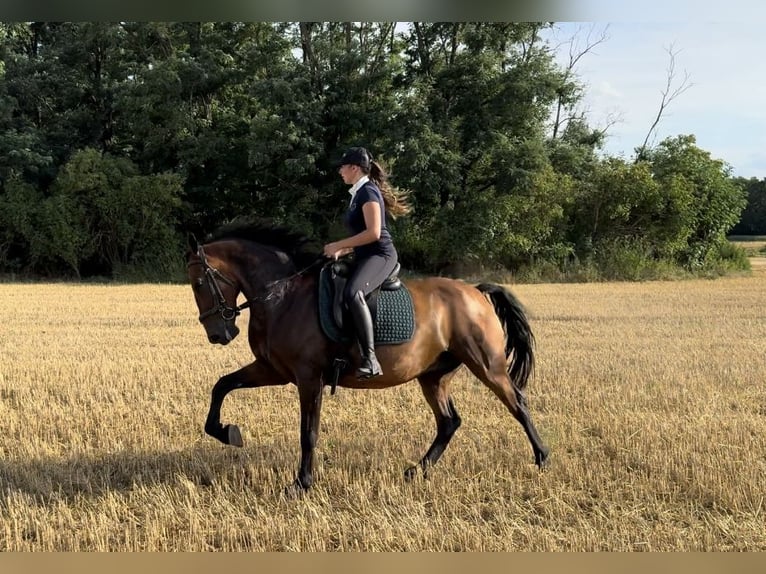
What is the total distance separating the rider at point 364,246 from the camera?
4.72 m

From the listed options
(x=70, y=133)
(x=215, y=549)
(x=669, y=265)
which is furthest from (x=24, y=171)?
(x=215, y=549)

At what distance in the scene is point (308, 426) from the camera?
4.86m

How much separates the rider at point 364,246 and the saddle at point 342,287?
6 centimetres

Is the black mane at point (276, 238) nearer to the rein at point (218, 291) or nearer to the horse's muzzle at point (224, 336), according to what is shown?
the rein at point (218, 291)

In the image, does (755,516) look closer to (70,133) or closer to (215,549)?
(215,549)

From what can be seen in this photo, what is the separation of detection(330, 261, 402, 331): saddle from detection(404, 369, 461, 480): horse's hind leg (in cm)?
86

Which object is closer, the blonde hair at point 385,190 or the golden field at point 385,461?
the golden field at point 385,461

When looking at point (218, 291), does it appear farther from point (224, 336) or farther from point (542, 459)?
point (542, 459)

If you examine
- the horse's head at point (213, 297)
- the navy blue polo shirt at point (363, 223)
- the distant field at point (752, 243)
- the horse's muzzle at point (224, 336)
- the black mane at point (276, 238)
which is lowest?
the distant field at point (752, 243)

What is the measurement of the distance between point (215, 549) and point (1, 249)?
92.5 ft

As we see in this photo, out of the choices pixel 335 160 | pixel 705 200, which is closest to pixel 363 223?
pixel 335 160

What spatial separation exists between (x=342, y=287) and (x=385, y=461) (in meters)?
1.53

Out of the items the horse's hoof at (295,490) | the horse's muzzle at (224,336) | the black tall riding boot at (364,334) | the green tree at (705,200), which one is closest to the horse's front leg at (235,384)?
the horse's muzzle at (224,336)

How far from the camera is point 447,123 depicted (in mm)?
25797
